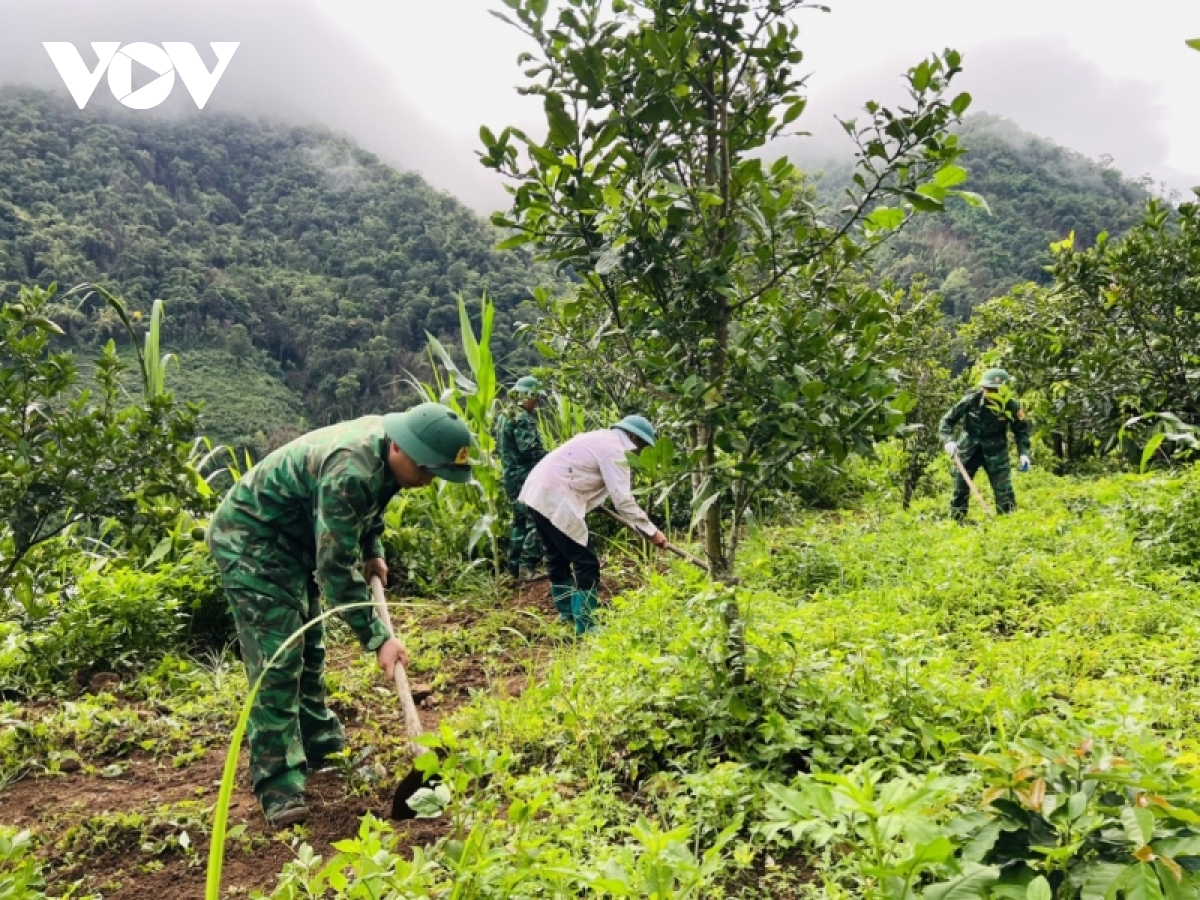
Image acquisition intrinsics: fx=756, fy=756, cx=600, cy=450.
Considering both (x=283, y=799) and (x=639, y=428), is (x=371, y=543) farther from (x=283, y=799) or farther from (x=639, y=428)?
(x=639, y=428)

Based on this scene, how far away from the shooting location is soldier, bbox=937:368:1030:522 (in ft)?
23.9

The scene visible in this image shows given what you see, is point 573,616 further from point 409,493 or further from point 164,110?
point 164,110

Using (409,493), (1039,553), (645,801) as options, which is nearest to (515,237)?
(645,801)

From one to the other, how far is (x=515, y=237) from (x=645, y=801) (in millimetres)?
1940

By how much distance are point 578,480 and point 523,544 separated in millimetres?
1642

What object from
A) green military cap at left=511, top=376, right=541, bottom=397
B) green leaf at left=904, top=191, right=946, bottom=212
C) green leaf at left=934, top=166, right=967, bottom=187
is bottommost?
green military cap at left=511, top=376, right=541, bottom=397

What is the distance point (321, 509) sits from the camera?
269 cm

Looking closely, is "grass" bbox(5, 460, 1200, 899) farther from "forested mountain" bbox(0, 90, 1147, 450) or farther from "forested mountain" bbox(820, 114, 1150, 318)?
"forested mountain" bbox(820, 114, 1150, 318)

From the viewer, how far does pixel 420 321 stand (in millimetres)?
32281

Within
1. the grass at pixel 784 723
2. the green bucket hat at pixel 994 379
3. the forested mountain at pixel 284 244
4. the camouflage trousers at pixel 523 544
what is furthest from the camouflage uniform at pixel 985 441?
the forested mountain at pixel 284 244

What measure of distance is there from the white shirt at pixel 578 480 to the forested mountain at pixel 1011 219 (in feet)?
90.7

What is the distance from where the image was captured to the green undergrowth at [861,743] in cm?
150

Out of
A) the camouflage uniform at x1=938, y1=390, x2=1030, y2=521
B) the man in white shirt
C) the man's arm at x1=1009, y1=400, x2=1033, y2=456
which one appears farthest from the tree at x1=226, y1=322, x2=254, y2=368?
the man's arm at x1=1009, y1=400, x2=1033, y2=456

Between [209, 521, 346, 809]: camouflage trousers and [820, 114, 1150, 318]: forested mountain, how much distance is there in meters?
29.9
